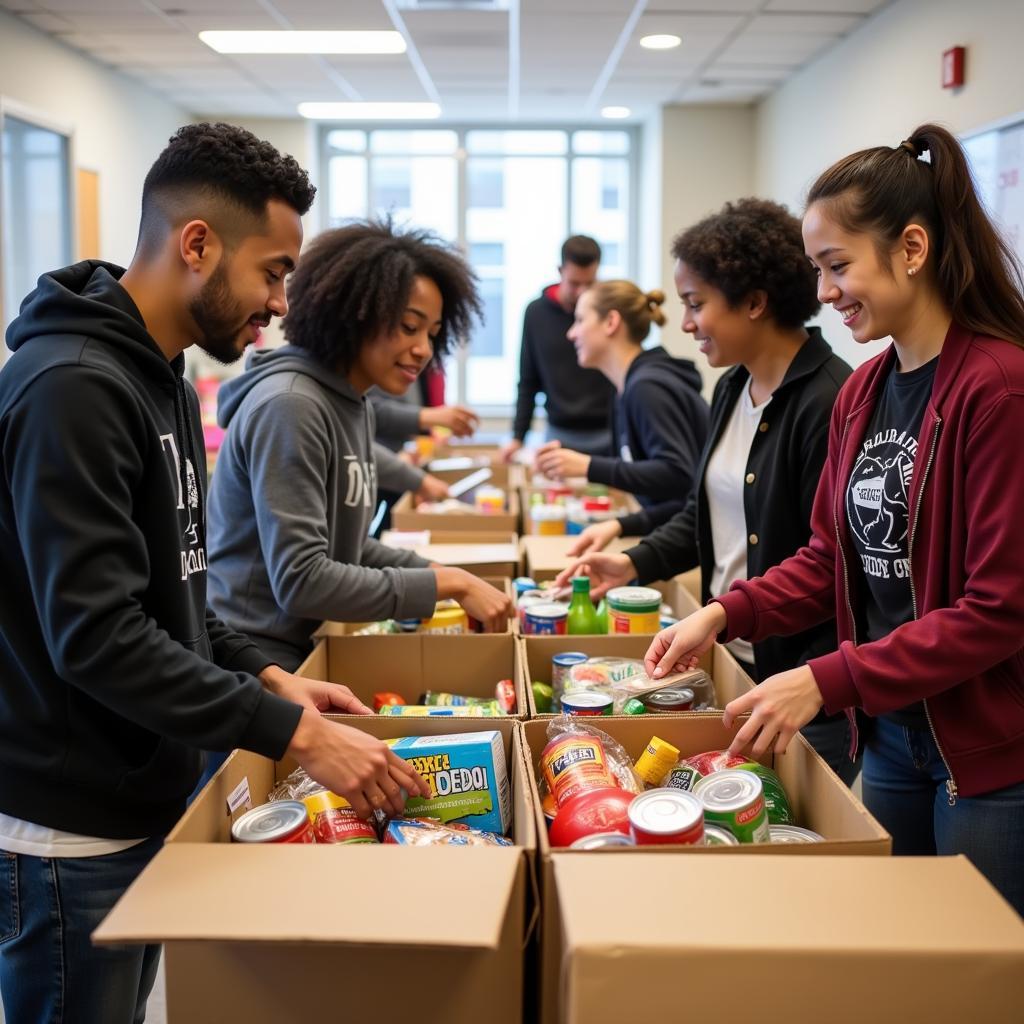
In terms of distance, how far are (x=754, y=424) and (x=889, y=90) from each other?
381 cm

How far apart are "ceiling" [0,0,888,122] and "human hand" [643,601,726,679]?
4.16 m

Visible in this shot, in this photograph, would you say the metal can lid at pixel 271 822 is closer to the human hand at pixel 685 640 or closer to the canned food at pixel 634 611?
the human hand at pixel 685 640

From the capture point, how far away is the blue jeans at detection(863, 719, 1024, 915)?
1323 mm

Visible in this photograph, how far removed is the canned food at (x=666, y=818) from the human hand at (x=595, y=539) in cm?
126

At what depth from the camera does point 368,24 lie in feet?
17.0

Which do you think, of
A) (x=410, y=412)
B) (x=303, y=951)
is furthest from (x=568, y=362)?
(x=303, y=951)

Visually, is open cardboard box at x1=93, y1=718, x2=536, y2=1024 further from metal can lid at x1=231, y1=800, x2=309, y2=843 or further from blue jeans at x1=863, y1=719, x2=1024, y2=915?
blue jeans at x1=863, y1=719, x2=1024, y2=915

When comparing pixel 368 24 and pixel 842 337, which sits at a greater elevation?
pixel 368 24

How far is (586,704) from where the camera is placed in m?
1.49

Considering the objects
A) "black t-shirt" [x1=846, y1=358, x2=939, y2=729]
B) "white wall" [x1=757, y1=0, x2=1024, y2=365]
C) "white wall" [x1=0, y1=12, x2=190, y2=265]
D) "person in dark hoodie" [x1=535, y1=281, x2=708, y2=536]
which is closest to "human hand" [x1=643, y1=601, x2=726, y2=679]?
"black t-shirt" [x1=846, y1=358, x2=939, y2=729]

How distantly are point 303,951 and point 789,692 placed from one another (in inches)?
25.4

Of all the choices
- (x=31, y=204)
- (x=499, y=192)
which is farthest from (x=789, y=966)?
(x=499, y=192)

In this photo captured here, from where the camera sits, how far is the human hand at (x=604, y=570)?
2162 millimetres

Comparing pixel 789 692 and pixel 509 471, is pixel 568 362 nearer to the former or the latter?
pixel 509 471
